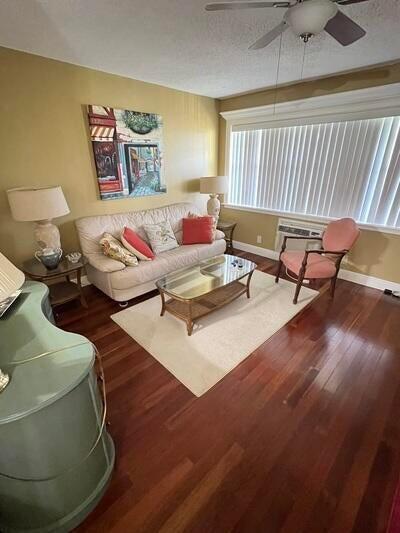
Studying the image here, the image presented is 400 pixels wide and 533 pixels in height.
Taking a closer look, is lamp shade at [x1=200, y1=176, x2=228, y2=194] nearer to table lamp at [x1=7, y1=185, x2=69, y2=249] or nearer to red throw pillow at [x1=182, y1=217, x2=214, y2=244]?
red throw pillow at [x1=182, y1=217, x2=214, y2=244]

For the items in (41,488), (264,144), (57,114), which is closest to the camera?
(41,488)

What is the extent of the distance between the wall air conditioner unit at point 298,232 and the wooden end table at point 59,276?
2.91 metres

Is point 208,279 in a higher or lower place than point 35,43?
lower

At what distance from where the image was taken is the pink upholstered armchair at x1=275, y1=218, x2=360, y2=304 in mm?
2844

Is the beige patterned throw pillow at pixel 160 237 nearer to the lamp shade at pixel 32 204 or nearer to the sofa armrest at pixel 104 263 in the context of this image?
the sofa armrest at pixel 104 263

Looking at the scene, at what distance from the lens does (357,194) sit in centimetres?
325

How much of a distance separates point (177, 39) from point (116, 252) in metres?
2.02

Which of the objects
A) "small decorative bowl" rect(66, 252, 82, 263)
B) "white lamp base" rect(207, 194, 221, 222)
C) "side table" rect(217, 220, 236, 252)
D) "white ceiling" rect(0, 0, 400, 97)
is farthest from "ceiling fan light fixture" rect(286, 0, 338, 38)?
"side table" rect(217, 220, 236, 252)

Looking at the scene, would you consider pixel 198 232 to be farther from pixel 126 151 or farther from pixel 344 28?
pixel 344 28

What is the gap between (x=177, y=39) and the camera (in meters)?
2.12

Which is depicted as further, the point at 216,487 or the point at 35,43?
the point at 35,43

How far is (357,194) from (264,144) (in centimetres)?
163

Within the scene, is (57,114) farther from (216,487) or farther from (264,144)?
(216,487)

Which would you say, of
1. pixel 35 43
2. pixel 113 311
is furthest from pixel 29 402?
pixel 35 43
